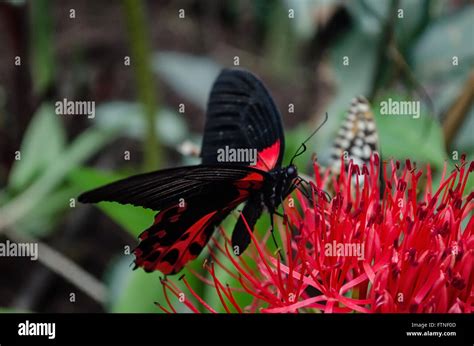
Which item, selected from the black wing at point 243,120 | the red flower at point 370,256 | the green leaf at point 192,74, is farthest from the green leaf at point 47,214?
the red flower at point 370,256

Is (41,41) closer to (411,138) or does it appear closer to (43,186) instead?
(43,186)

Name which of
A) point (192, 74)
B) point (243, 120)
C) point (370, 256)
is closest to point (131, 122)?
point (192, 74)

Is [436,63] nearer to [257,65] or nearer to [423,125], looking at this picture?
[423,125]

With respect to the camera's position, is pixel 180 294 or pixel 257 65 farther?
pixel 257 65

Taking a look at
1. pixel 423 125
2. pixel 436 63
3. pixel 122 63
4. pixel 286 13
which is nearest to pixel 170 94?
pixel 122 63

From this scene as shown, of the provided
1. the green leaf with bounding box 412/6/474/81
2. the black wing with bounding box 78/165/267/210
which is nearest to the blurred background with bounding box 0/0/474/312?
the green leaf with bounding box 412/6/474/81
